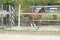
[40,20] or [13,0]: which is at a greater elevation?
[13,0]

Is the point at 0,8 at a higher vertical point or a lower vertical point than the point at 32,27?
higher

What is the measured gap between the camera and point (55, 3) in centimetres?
2294

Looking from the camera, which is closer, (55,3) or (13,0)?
(13,0)

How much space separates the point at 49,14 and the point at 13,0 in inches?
211

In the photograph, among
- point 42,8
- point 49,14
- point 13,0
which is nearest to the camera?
point 49,14

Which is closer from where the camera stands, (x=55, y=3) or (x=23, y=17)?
(x=23, y=17)

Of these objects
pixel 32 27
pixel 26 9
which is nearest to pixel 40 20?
pixel 32 27

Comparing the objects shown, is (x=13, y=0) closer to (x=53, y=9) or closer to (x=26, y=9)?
(x=26, y=9)

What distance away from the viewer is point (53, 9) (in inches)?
766

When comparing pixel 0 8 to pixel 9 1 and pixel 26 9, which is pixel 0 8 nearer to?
pixel 26 9
